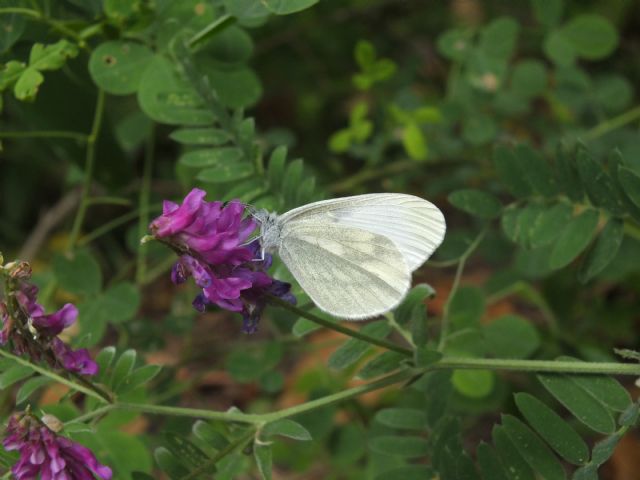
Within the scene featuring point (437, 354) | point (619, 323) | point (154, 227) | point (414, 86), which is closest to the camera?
point (154, 227)

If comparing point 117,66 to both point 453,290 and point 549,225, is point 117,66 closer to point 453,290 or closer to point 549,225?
point 453,290

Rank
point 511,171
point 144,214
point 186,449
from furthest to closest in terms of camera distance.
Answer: point 144,214
point 511,171
point 186,449

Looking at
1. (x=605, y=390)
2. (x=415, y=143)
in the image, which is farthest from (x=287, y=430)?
(x=415, y=143)

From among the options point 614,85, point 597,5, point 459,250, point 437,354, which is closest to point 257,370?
point 459,250

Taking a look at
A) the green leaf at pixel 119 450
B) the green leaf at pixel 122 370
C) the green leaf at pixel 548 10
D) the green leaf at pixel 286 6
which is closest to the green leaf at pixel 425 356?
the green leaf at pixel 122 370

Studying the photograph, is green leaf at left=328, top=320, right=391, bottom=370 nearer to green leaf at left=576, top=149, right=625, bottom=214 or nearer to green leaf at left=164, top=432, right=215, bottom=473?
green leaf at left=164, top=432, right=215, bottom=473

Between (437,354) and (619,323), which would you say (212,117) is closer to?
(437,354)

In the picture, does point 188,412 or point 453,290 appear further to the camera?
point 453,290
